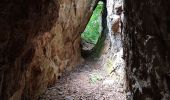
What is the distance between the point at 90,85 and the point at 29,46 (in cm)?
504

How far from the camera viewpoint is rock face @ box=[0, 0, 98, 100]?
5.14 m

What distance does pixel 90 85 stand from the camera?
1084 cm

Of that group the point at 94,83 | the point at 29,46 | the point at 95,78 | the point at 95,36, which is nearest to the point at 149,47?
the point at 29,46

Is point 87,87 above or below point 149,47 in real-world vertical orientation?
below

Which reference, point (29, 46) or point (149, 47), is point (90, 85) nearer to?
point (29, 46)

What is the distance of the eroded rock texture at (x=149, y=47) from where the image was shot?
378cm

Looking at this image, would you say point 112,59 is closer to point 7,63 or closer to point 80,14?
point 80,14

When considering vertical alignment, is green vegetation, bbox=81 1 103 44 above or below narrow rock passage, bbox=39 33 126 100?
above

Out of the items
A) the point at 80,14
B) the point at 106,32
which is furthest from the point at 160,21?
the point at 106,32

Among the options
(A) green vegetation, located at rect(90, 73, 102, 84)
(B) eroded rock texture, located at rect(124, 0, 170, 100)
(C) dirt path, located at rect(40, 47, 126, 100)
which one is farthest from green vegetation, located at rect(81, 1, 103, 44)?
(B) eroded rock texture, located at rect(124, 0, 170, 100)

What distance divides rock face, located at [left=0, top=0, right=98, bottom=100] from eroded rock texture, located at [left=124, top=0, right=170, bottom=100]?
1960 mm

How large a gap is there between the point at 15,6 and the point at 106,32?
408 inches

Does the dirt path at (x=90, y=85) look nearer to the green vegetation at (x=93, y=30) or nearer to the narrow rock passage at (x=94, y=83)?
the narrow rock passage at (x=94, y=83)

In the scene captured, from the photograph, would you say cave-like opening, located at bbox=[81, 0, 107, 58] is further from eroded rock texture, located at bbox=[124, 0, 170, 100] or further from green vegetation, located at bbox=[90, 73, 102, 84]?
eroded rock texture, located at bbox=[124, 0, 170, 100]
